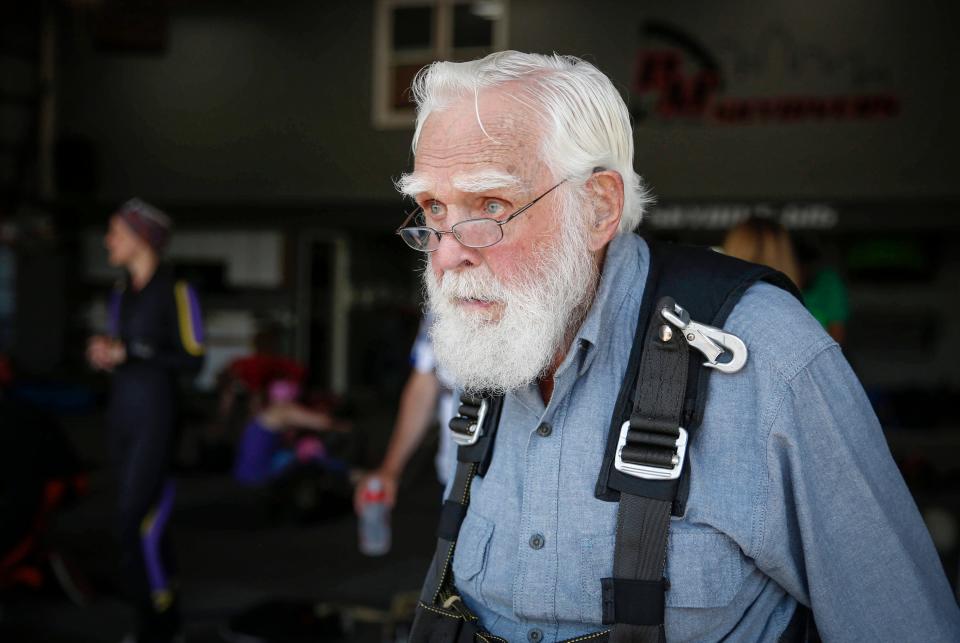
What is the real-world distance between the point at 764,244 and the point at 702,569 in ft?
5.97

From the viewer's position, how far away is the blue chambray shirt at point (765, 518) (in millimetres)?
1186

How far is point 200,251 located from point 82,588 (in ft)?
33.1

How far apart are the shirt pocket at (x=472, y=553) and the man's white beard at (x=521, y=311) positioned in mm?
215

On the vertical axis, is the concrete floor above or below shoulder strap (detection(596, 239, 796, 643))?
below

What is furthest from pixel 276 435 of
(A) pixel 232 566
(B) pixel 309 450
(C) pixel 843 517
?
(C) pixel 843 517

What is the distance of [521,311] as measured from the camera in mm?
1436

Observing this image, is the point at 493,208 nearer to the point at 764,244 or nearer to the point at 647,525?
the point at 647,525

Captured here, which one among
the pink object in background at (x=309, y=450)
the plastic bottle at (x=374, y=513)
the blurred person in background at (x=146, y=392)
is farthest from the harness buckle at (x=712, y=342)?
the pink object in background at (x=309, y=450)

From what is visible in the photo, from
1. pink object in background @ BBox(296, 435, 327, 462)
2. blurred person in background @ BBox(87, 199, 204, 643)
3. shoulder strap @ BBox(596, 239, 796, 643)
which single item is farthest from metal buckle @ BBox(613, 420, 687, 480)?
pink object in background @ BBox(296, 435, 327, 462)

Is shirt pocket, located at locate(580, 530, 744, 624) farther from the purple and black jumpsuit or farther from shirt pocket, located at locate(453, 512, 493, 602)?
the purple and black jumpsuit

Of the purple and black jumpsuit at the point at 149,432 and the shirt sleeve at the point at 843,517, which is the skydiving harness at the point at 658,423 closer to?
the shirt sleeve at the point at 843,517

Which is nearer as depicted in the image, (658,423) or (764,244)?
(658,423)

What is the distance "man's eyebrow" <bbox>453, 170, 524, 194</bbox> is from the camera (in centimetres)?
134

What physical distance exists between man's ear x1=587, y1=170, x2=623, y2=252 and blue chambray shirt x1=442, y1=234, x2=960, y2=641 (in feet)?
0.76
